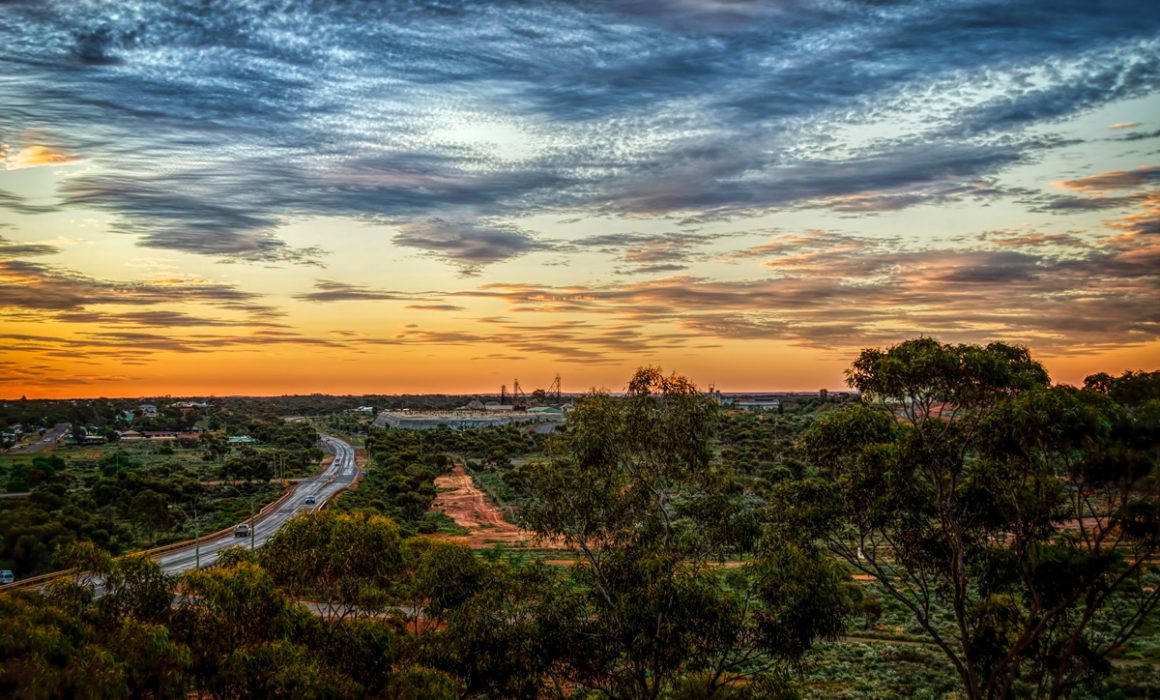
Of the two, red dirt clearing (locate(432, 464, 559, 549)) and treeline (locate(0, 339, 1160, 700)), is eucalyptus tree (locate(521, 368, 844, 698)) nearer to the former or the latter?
treeline (locate(0, 339, 1160, 700))

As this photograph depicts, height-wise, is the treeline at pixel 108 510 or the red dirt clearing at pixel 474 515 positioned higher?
the treeline at pixel 108 510

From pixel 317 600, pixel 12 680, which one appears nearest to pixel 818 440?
pixel 317 600

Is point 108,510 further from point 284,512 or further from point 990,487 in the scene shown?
point 990,487

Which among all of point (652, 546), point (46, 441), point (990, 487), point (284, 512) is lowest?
point (284, 512)

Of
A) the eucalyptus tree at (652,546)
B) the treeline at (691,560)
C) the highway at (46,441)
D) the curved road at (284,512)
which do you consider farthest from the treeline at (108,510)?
the highway at (46,441)

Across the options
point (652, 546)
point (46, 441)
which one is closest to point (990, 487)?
point (652, 546)

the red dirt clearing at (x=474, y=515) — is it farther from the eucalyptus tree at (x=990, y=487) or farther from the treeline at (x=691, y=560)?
the eucalyptus tree at (x=990, y=487)

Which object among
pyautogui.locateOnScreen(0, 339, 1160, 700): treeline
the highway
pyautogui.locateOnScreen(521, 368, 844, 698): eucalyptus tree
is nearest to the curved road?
pyautogui.locateOnScreen(0, 339, 1160, 700): treeline
